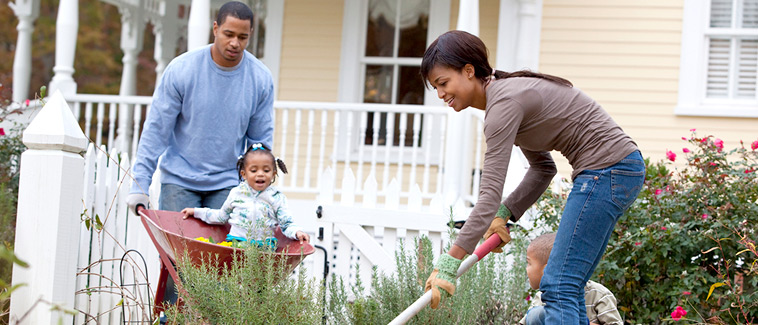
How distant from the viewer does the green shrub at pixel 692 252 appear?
4.09 meters

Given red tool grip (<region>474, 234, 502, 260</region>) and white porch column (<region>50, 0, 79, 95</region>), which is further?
white porch column (<region>50, 0, 79, 95</region>)

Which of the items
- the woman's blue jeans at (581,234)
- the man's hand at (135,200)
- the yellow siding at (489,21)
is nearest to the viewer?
the woman's blue jeans at (581,234)

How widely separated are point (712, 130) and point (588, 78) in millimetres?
1406

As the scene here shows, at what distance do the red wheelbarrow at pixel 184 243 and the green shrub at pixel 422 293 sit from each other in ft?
1.18

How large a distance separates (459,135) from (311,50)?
9.44 feet

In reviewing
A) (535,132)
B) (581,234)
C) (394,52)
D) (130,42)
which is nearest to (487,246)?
(581,234)

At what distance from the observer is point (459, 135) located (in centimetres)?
766

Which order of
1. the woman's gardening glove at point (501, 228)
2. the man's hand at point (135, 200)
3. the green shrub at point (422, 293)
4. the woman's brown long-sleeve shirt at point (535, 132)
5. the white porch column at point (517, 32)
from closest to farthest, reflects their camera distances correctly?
the woman's brown long-sleeve shirt at point (535, 132), the woman's gardening glove at point (501, 228), the green shrub at point (422, 293), the man's hand at point (135, 200), the white porch column at point (517, 32)

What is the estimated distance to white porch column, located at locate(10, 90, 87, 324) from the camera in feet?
10.2

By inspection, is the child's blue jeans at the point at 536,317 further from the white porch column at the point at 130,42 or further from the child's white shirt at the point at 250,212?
the white porch column at the point at 130,42

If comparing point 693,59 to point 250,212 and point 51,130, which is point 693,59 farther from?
point 51,130

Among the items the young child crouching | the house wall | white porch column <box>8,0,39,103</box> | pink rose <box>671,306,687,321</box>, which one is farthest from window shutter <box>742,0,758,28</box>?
white porch column <box>8,0,39,103</box>

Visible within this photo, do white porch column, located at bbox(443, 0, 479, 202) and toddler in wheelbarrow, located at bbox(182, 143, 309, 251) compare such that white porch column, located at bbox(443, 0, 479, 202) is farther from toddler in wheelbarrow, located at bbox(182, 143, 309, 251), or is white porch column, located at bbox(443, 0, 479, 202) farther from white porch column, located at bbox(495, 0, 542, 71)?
toddler in wheelbarrow, located at bbox(182, 143, 309, 251)

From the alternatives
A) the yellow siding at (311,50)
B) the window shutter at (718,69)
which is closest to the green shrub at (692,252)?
the window shutter at (718,69)
